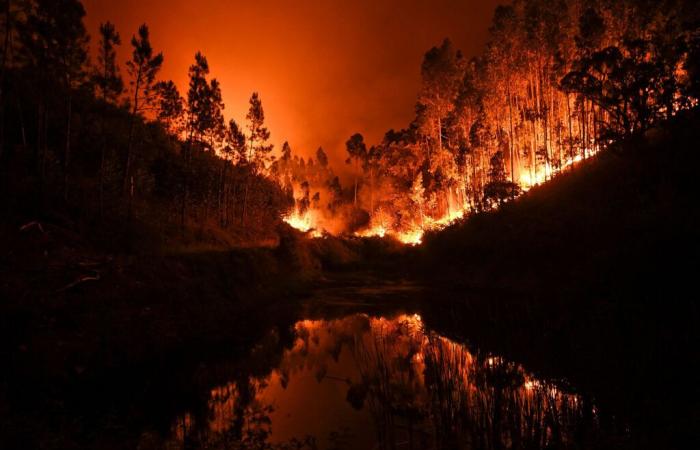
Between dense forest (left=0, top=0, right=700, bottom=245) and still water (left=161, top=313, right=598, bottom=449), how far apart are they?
16681 mm

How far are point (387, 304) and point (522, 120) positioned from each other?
2910 cm

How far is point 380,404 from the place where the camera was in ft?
18.7

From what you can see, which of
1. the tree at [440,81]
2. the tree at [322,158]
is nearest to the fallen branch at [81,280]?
the tree at [440,81]

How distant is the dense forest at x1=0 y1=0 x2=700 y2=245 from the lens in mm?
20328

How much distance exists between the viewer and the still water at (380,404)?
5258 mm

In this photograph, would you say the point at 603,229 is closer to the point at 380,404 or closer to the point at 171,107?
the point at 380,404

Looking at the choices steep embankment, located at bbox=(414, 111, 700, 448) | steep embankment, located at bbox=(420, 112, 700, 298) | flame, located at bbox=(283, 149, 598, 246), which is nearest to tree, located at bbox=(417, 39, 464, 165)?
flame, located at bbox=(283, 149, 598, 246)

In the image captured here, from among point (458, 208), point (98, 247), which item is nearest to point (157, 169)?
point (98, 247)

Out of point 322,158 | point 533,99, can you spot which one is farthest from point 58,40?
point 322,158

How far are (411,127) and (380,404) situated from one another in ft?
213

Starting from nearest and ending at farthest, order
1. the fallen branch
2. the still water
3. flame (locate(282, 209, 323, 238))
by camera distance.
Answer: the still water → the fallen branch → flame (locate(282, 209, 323, 238))

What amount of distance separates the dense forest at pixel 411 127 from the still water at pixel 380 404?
16.7 m

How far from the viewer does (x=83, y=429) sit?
6.27 m

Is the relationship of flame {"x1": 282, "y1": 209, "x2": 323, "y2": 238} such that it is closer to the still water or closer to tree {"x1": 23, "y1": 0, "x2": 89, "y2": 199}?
tree {"x1": 23, "y1": 0, "x2": 89, "y2": 199}
